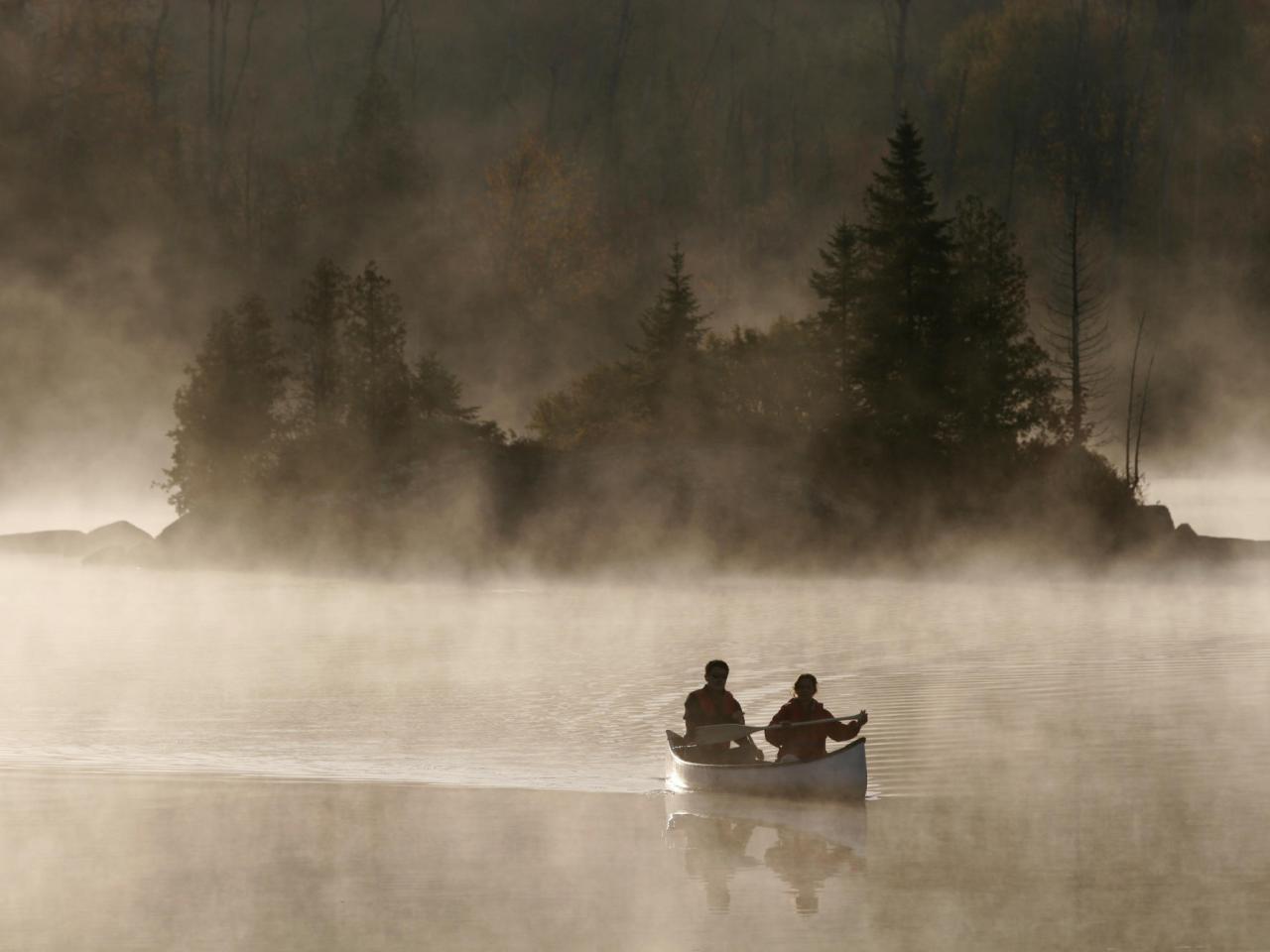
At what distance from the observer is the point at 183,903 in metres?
20.8

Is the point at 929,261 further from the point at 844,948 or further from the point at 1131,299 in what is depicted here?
the point at 844,948

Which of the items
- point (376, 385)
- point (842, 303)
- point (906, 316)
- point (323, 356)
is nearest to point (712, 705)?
point (906, 316)

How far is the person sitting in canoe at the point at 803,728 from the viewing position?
86.0ft

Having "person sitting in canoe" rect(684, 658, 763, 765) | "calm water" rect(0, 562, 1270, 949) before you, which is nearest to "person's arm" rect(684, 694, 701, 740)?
"person sitting in canoe" rect(684, 658, 763, 765)

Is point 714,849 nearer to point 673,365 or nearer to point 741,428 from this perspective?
point 673,365

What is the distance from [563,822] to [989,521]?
66.5 metres

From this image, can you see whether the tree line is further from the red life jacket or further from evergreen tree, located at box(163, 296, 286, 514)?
the red life jacket

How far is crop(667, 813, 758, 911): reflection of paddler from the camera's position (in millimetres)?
21750

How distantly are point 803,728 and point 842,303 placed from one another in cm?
6734

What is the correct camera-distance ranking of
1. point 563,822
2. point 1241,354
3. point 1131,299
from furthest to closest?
point 1131,299 → point 1241,354 → point 563,822

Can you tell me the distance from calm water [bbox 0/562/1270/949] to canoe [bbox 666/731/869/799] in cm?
35

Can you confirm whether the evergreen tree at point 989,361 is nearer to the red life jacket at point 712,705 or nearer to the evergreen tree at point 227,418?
the evergreen tree at point 227,418

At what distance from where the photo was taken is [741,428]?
94.3 m

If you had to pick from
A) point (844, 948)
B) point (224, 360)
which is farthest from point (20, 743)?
point (224, 360)
